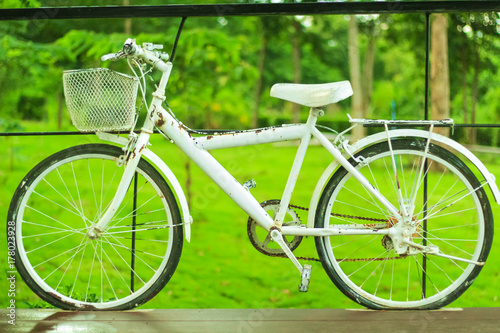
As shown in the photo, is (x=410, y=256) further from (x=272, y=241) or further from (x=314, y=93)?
(x=314, y=93)

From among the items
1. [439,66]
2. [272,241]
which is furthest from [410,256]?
[439,66]

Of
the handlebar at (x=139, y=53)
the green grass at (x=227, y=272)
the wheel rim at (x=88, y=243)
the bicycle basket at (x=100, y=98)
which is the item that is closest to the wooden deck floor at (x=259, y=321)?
the wheel rim at (x=88, y=243)

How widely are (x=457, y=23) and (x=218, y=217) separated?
255 inches

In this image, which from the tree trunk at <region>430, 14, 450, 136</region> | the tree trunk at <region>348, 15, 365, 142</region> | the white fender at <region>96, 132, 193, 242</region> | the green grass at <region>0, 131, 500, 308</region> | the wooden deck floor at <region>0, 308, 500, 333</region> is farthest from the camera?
the tree trunk at <region>348, 15, 365, 142</region>

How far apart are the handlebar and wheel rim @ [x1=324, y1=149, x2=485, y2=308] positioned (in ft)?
2.83

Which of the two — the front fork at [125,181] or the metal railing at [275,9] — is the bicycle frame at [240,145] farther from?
the metal railing at [275,9]

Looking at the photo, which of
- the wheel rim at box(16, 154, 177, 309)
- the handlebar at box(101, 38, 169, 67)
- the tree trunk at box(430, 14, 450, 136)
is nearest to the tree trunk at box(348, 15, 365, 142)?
the tree trunk at box(430, 14, 450, 136)

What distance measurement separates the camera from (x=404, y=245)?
6.15 ft

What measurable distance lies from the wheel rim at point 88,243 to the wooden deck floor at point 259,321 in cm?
10

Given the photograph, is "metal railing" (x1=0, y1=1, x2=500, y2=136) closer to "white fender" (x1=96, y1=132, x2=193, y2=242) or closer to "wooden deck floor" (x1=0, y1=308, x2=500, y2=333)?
"white fender" (x1=96, y1=132, x2=193, y2=242)

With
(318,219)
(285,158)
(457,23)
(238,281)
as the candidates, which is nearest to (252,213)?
(318,219)

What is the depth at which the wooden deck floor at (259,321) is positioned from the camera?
174cm

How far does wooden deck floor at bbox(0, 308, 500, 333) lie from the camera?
1740mm

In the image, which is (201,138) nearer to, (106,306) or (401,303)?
(106,306)
